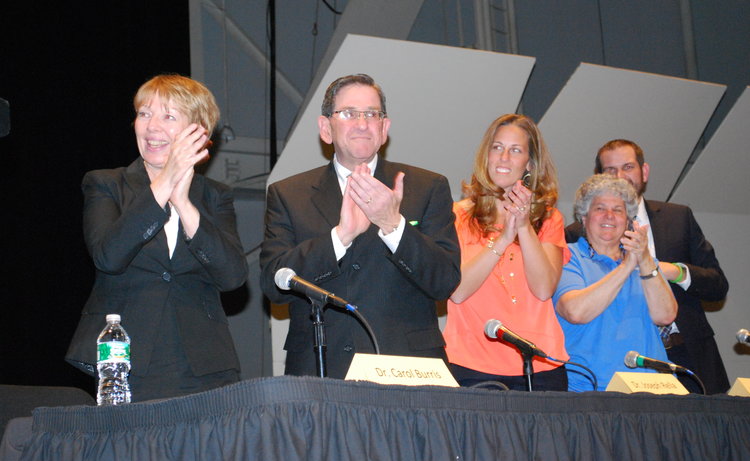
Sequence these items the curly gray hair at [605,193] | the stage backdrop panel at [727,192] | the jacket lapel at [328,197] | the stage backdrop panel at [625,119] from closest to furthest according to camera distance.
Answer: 1. the jacket lapel at [328,197]
2. the curly gray hair at [605,193]
3. the stage backdrop panel at [625,119]
4. the stage backdrop panel at [727,192]

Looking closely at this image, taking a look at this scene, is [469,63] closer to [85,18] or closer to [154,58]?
[154,58]

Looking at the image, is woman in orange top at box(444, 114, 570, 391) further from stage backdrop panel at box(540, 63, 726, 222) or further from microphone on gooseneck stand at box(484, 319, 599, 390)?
stage backdrop panel at box(540, 63, 726, 222)

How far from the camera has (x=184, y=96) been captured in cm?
237

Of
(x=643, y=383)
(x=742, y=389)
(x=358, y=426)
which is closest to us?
(x=358, y=426)

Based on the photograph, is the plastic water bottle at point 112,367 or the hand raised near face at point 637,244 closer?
the plastic water bottle at point 112,367

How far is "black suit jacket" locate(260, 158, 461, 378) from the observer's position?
2.25 metres

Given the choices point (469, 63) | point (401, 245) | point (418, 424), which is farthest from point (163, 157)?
point (469, 63)

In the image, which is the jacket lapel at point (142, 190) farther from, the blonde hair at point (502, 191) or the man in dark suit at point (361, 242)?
the blonde hair at point (502, 191)

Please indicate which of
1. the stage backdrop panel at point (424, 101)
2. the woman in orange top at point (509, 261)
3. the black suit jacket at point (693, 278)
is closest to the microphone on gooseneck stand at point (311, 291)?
the woman in orange top at point (509, 261)

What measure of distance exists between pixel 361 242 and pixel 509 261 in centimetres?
67

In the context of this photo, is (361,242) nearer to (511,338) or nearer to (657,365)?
(511,338)

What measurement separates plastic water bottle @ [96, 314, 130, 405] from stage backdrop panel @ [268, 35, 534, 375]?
201cm

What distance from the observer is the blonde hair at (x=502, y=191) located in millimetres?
2910

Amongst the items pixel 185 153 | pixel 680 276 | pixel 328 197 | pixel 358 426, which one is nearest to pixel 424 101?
pixel 680 276
